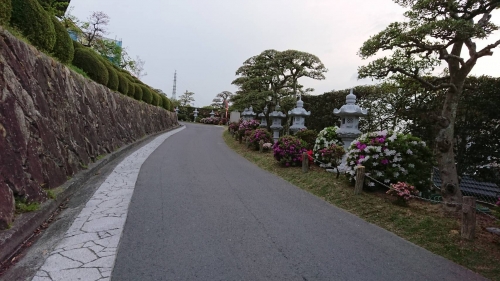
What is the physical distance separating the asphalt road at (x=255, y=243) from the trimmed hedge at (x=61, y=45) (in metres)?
4.17

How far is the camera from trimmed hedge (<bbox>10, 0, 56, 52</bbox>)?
19.1 ft

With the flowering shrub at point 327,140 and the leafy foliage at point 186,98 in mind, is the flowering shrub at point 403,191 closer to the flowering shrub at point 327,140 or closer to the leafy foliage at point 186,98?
the flowering shrub at point 327,140

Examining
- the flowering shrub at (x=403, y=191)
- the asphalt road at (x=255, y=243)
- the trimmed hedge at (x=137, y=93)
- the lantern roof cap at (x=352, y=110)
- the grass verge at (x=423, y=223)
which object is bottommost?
the asphalt road at (x=255, y=243)

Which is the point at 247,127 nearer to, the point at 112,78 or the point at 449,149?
the point at 112,78

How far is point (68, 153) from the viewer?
6383 mm

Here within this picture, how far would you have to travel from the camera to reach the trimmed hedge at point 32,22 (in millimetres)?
5824

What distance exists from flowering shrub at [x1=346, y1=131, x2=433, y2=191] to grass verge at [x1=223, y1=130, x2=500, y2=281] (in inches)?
17.9

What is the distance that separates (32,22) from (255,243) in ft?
20.5

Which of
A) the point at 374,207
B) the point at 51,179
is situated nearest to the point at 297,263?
the point at 374,207

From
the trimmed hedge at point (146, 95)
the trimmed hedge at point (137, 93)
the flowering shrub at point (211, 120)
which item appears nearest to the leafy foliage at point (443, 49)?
the trimmed hedge at point (137, 93)

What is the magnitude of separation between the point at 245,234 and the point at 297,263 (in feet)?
3.21

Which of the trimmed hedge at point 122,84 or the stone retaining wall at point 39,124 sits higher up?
the trimmed hedge at point 122,84

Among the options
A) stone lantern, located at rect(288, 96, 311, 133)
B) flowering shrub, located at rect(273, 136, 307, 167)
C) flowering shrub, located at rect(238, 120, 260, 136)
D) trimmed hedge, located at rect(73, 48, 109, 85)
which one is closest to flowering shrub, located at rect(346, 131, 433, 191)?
flowering shrub, located at rect(273, 136, 307, 167)

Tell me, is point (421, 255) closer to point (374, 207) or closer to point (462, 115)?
point (374, 207)
